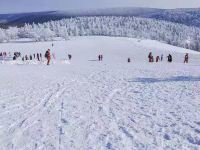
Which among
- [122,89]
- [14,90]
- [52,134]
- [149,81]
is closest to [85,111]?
[52,134]

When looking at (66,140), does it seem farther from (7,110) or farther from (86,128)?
(7,110)

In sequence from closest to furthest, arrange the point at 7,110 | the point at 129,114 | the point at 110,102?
the point at 129,114 → the point at 7,110 → the point at 110,102

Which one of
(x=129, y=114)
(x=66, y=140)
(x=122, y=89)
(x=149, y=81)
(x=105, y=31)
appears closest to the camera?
(x=66, y=140)

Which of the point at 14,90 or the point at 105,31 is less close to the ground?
the point at 14,90

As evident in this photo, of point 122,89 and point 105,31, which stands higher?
point 122,89

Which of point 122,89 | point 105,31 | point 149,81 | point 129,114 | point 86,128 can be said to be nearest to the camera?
point 86,128

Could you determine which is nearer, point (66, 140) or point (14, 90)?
point (66, 140)

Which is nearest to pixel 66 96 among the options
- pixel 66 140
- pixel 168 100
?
pixel 168 100

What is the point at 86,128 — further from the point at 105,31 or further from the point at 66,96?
the point at 105,31

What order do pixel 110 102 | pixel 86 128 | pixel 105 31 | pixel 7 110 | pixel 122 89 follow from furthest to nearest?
1. pixel 105 31
2. pixel 122 89
3. pixel 110 102
4. pixel 7 110
5. pixel 86 128
